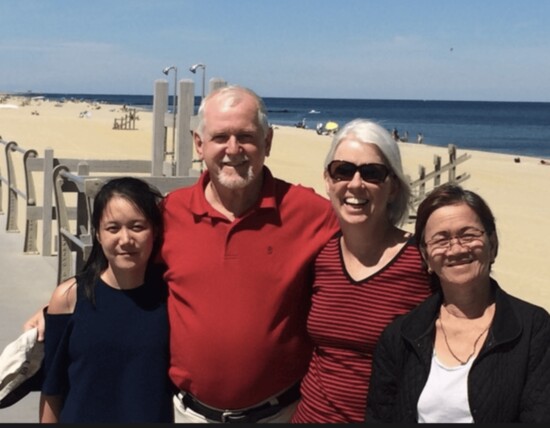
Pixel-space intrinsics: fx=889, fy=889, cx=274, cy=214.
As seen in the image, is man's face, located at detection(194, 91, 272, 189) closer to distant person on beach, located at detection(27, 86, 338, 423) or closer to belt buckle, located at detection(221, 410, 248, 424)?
distant person on beach, located at detection(27, 86, 338, 423)

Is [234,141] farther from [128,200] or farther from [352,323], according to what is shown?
[352,323]

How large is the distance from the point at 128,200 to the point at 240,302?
0.52 meters

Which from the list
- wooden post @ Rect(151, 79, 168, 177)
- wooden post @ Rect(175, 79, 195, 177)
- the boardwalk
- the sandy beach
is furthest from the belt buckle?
the sandy beach

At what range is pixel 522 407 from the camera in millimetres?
2299

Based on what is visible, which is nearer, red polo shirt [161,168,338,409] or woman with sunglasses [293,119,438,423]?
woman with sunglasses [293,119,438,423]

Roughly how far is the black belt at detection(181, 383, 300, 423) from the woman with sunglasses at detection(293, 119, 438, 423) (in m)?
0.11

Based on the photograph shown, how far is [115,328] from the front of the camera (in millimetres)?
2906

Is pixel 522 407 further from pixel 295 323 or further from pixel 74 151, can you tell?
pixel 74 151

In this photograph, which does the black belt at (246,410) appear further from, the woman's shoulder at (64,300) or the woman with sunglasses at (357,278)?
the woman's shoulder at (64,300)

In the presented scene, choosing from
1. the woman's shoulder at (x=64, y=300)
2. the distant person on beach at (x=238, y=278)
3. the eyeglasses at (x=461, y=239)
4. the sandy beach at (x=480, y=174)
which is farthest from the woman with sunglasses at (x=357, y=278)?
the sandy beach at (x=480, y=174)

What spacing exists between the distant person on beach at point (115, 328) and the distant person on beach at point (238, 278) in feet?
0.22

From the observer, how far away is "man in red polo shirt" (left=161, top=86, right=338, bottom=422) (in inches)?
113

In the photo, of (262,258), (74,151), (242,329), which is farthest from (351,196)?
(74,151)

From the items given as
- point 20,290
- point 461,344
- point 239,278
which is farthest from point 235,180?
point 20,290
